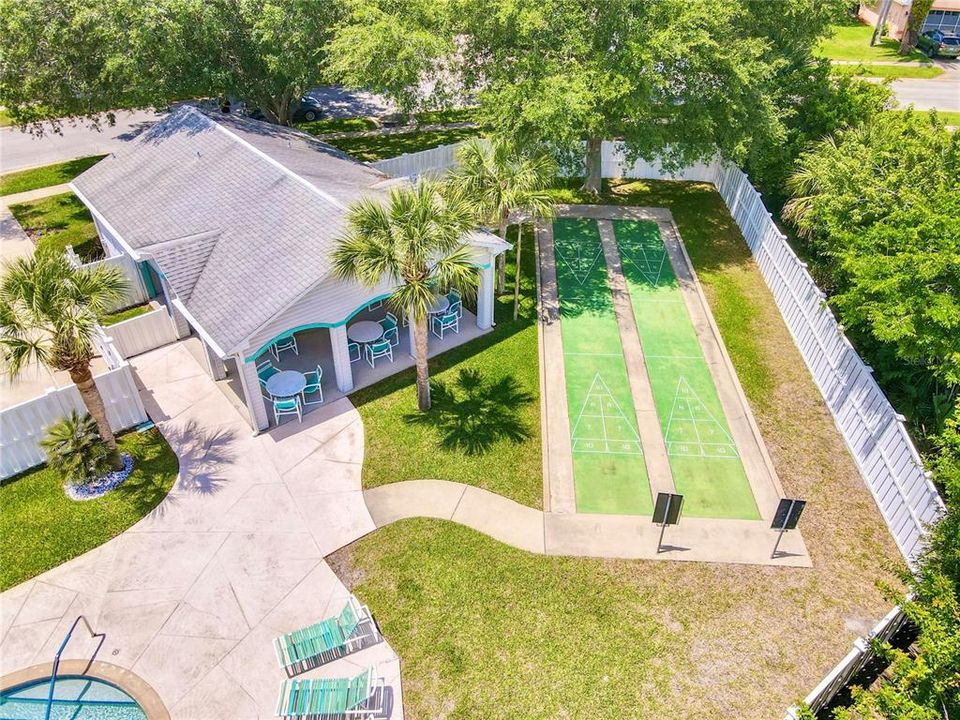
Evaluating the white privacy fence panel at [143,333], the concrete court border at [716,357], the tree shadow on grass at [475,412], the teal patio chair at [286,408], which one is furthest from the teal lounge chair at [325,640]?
Result: the white privacy fence panel at [143,333]

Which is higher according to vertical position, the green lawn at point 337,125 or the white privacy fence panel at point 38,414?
the green lawn at point 337,125

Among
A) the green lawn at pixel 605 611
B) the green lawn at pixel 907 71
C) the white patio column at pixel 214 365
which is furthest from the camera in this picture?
the green lawn at pixel 907 71

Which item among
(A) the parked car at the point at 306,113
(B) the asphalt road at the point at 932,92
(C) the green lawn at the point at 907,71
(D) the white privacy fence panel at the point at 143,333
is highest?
(C) the green lawn at the point at 907,71

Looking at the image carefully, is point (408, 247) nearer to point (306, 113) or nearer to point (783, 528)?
point (783, 528)

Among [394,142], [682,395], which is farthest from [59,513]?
[394,142]

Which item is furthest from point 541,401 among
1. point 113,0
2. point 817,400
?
point 113,0

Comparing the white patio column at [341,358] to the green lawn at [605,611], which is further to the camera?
the white patio column at [341,358]

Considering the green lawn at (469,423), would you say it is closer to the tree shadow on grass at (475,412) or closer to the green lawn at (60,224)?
the tree shadow on grass at (475,412)
